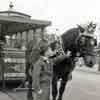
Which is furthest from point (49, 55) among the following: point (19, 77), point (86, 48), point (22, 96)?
point (19, 77)

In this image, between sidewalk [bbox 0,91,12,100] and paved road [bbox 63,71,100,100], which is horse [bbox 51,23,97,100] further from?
paved road [bbox 63,71,100,100]

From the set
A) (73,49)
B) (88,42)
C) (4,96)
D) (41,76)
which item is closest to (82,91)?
(4,96)

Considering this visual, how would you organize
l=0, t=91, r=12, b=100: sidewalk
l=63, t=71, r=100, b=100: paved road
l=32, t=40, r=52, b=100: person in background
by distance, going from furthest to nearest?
l=63, t=71, r=100, b=100: paved road → l=0, t=91, r=12, b=100: sidewalk → l=32, t=40, r=52, b=100: person in background

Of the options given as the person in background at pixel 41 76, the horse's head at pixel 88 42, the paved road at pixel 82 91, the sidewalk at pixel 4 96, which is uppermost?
the horse's head at pixel 88 42

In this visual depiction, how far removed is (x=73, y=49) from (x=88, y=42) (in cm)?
49

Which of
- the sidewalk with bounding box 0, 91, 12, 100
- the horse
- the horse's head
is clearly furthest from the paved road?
the horse's head

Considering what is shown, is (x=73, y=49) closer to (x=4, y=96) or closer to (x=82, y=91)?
(x=4, y=96)

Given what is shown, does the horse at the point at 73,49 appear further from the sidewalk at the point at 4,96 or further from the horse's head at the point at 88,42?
the sidewalk at the point at 4,96

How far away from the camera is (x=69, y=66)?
4957mm

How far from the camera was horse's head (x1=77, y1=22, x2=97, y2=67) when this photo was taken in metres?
4.25

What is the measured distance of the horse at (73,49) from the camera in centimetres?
428

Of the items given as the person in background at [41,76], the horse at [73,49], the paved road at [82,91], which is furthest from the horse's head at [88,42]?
the paved road at [82,91]

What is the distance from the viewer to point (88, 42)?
169 inches

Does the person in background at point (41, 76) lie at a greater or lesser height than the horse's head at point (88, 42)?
lesser
